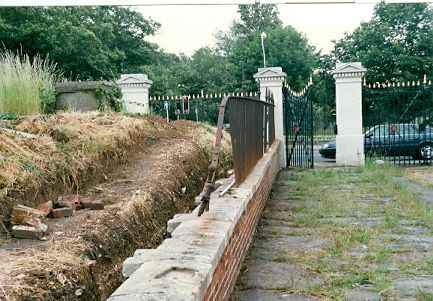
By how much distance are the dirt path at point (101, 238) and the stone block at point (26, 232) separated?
0.06m

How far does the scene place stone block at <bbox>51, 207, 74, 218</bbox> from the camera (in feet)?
14.3

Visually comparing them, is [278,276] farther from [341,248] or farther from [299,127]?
[299,127]

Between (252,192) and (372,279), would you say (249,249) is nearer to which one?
(252,192)

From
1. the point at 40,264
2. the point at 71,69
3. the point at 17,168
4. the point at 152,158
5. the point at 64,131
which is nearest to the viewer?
the point at 40,264

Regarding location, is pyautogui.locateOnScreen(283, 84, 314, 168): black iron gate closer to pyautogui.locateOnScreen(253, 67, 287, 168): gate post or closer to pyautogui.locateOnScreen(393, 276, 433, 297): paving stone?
pyautogui.locateOnScreen(253, 67, 287, 168): gate post

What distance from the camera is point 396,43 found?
93.9 ft

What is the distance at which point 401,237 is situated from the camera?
4.90 meters

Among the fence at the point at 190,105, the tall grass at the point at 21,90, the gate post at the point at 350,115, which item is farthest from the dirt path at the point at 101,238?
the fence at the point at 190,105

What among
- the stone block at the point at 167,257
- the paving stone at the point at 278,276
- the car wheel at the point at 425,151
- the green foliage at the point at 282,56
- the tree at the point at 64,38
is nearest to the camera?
the stone block at the point at 167,257

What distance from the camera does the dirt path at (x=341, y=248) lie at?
11.5 feet

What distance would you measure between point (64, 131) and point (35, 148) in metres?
0.82

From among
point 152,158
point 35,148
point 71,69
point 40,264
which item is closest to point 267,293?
point 40,264

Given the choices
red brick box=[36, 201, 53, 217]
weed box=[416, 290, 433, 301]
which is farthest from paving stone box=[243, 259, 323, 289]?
red brick box=[36, 201, 53, 217]

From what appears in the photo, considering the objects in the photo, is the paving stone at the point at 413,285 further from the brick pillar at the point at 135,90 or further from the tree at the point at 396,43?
the tree at the point at 396,43
